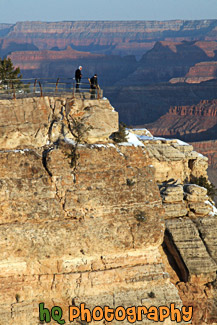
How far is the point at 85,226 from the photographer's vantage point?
23047mm

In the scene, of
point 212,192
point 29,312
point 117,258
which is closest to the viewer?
point 29,312

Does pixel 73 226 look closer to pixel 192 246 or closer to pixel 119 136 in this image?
pixel 119 136

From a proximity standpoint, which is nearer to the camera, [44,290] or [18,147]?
[44,290]

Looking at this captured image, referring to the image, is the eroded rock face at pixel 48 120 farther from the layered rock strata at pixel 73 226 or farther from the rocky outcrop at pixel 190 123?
the rocky outcrop at pixel 190 123

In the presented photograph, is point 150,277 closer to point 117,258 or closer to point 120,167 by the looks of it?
point 117,258

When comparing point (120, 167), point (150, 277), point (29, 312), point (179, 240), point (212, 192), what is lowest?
point (29, 312)

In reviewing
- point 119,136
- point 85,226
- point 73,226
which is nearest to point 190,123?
point 119,136

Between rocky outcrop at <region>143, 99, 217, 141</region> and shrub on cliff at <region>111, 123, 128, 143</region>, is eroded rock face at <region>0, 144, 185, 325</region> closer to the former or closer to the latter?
shrub on cliff at <region>111, 123, 128, 143</region>

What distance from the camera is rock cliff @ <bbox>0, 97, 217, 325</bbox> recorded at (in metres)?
22.2

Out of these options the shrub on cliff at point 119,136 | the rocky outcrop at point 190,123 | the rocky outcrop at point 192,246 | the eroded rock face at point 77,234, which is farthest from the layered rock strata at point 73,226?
the rocky outcrop at point 190,123

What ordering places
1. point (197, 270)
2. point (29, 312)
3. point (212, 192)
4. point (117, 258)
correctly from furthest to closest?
point (212, 192), point (197, 270), point (117, 258), point (29, 312)

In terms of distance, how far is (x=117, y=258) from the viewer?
75.7ft

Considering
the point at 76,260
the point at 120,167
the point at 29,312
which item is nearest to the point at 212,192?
the point at 120,167

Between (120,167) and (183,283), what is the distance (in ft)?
22.0
